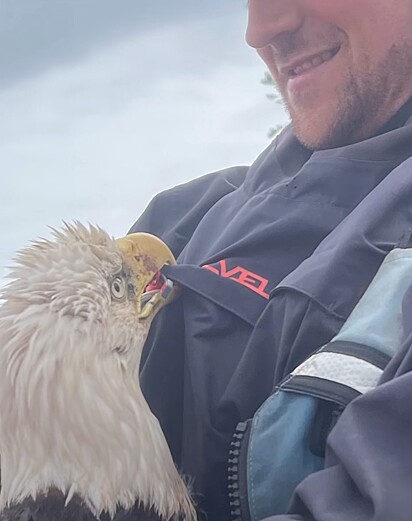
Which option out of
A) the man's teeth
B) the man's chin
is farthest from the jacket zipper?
the man's teeth

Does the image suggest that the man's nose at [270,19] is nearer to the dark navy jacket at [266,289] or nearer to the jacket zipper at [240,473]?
the dark navy jacket at [266,289]

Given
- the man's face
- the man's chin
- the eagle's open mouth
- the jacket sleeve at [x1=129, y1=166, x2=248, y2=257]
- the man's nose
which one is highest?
the man's nose

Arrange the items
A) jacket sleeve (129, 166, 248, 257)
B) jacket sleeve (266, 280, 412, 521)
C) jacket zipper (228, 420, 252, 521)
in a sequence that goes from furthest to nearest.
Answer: jacket sleeve (129, 166, 248, 257)
jacket zipper (228, 420, 252, 521)
jacket sleeve (266, 280, 412, 521)

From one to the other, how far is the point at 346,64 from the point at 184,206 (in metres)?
0.52

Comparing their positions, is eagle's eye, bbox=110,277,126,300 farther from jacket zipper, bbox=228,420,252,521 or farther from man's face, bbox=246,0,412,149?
man's face, bbox=246,0,412,149

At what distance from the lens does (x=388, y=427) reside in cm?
120

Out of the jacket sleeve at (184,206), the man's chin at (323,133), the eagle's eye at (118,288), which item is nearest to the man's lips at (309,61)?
the man's chin at (323,133)

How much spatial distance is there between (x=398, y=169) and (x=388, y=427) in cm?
58

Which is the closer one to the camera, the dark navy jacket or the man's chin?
the dark navy jacket

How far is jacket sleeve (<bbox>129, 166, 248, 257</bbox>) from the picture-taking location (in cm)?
234

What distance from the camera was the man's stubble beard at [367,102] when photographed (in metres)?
2.13

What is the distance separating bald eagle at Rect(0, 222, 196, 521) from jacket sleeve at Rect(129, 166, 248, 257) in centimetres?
55

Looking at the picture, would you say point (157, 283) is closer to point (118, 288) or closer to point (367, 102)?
point (118, 288)

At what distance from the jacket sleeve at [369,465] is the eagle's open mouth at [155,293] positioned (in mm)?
643
